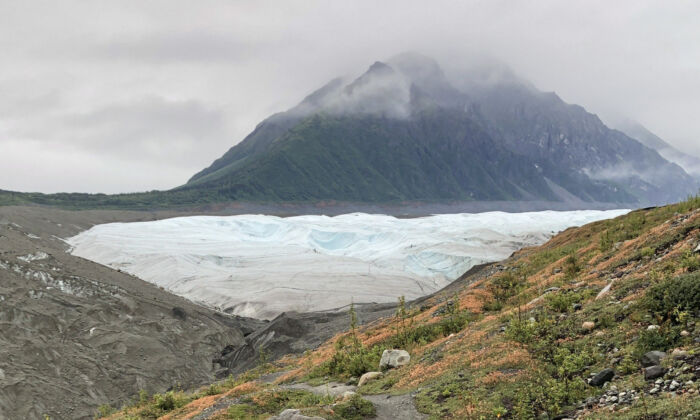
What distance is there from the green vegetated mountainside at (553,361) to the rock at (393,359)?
0.18m

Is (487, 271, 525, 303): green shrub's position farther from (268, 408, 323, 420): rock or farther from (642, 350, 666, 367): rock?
(268, 408, 323, 420): rock

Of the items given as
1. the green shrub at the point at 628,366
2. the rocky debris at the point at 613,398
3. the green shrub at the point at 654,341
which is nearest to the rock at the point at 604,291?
the green shrub at the point at 654,341

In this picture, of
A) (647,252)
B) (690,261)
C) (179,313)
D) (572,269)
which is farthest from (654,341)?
(179,313)

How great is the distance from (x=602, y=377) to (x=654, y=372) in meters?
1.03

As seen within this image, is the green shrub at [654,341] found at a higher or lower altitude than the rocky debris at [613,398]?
higher

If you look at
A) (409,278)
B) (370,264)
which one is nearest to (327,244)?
(370,264)

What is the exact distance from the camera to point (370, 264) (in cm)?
7631

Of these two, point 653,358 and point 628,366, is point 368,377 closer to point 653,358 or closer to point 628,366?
point 628,366

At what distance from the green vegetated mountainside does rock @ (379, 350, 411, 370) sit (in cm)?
18

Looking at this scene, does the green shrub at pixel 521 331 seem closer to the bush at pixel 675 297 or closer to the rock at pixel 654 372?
the bush at pixel 675 297

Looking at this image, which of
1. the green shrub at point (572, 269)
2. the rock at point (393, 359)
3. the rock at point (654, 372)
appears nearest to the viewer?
the rock at point (654, 372)

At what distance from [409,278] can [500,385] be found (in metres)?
58.3

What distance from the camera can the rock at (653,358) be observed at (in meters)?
9.01

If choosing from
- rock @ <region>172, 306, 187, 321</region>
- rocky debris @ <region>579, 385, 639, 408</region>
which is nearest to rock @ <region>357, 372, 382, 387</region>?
rocky debris @ <region>579, 385, 639, 408</region>
